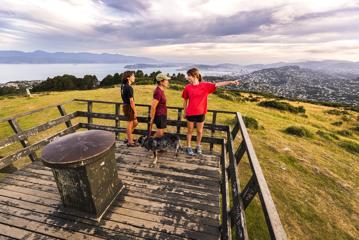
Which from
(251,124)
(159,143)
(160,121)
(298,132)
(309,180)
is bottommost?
(298,132)

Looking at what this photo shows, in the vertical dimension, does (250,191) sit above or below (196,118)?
below

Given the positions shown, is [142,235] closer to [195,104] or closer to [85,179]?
[85,179]

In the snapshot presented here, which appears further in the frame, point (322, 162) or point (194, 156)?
point (322, 162)

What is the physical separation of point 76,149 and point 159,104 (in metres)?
2.56

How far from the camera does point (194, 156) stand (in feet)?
20.3

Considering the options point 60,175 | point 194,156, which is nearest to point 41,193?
point 60,175

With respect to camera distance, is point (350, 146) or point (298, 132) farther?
point (298, 132)

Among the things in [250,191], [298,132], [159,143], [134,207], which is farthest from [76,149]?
[298,132]

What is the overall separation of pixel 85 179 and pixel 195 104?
3.30m

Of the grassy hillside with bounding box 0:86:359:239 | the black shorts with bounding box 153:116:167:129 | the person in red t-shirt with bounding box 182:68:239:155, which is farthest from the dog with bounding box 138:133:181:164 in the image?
the grassy hillside with bounding box 0:86:359:239

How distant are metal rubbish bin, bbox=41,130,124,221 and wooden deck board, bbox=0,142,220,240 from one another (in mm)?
269

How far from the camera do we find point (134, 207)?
13.4 feet

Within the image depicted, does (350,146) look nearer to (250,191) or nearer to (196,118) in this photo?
(196,118)

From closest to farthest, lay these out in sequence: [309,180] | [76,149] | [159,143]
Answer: [76,149]
[159,143]
[309,180]
